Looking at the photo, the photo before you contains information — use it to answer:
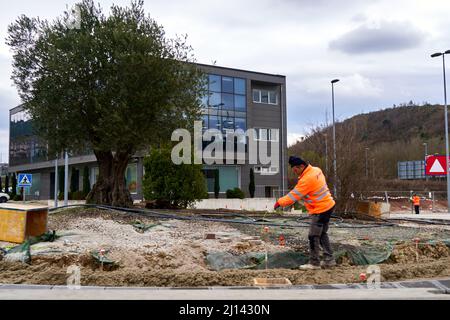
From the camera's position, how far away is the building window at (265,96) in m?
48.2

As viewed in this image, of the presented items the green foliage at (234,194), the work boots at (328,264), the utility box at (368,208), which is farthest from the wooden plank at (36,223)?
the green foliage at (234,194)

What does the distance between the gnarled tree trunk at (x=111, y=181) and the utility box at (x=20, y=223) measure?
8058 mm

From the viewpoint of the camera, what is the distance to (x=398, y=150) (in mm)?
85312

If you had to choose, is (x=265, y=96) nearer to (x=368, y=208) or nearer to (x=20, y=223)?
(x=368, y=208)

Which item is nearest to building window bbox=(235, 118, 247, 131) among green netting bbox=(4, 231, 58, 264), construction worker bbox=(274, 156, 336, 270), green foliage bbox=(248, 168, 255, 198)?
green foliage bbox=(248, 168, 255, 198)

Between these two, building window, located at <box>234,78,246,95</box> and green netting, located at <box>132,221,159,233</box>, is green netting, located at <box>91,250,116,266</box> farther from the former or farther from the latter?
building window, located at <box>234,78,246,95</box>

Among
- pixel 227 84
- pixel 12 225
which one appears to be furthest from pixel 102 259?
pixel 227 84

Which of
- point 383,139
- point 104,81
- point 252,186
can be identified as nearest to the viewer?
point 104,81

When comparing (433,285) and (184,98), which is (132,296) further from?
(184,98)

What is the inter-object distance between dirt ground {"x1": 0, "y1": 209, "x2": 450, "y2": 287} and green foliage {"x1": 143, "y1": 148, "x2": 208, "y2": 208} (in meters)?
10.9

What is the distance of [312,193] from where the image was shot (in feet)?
27.1

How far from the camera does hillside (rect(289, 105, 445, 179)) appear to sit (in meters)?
19.9

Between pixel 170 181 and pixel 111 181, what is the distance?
540 centimetres
